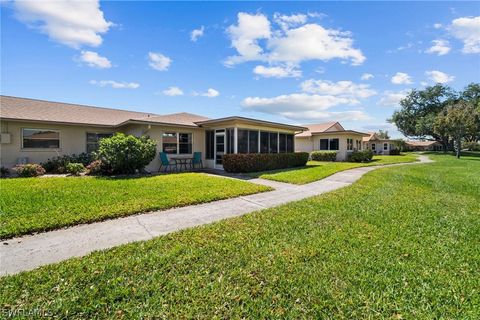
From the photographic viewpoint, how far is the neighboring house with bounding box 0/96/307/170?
42.2 feet

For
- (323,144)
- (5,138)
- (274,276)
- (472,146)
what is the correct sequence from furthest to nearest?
(472,146) → (323,144) → (5,138) → (274,276)

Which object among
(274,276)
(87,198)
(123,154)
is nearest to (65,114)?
(123,154)

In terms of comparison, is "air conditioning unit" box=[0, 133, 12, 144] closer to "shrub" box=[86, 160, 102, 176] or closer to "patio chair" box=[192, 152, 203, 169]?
"shrub" box=[86, 160, 102, 176]

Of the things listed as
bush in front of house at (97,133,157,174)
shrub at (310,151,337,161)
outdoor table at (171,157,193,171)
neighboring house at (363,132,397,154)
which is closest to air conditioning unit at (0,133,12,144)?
bush in front of house at (97,133,157,174)

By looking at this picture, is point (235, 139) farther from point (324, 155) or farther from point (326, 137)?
point (326, 137)

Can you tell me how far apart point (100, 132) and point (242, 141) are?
9714 millimetres

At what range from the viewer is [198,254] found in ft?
11.8

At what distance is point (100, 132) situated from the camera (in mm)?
15711

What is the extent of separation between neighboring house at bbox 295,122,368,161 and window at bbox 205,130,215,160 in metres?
14.7

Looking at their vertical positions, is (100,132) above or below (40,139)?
above

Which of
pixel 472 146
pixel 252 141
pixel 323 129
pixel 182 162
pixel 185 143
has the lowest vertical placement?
pixel 182 162

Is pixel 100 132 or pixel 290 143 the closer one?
pixel 100 132

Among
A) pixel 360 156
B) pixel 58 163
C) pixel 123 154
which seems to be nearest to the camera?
pixel 123 154

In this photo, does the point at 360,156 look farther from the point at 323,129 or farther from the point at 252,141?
the point at 252,141
